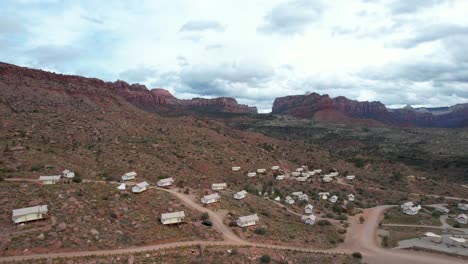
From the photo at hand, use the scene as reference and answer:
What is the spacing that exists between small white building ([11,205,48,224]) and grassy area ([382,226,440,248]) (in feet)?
117

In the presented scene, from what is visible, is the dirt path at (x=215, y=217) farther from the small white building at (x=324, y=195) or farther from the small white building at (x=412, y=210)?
the small white building at (x=412, y=210)

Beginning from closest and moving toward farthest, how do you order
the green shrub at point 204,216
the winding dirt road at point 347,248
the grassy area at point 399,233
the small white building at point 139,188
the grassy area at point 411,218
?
the winding dirt road at point 347,248, the green shrub at point 204,216, the grassy area at point 399,233, the small white building at point 139,188, the grassy area at point 411,218

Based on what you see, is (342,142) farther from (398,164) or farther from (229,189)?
(229,189)

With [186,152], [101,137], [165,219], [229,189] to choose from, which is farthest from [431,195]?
[101,137]

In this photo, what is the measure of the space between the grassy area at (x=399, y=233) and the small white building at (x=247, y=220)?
1509cm

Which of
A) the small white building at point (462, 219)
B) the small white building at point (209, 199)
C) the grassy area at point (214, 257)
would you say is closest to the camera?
A: the grassy area at point (214, 257)

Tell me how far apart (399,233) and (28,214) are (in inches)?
1668

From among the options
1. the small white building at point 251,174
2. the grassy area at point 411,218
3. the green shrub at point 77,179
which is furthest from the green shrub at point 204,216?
the small white building at point 251,174

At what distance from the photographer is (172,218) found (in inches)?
1479

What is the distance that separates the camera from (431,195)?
73250 millimetres

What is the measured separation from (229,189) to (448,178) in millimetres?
59930

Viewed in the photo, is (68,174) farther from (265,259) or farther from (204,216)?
(265,259)

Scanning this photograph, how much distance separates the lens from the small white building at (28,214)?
3219 cm

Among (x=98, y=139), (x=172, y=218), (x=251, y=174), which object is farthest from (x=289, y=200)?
(x=98, y=139)
